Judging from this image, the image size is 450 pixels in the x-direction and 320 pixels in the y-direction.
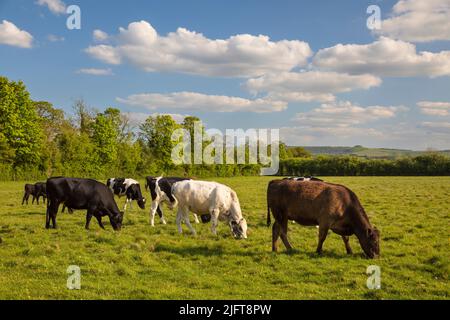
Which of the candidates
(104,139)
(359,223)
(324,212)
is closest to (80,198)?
(324,212)

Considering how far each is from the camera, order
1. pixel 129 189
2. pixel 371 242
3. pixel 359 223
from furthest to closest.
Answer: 1. pixel 129 189
2. pixel 359 223
3. pixel 371 242

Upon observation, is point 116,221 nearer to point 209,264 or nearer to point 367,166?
point 209,264

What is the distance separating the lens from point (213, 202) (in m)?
13.6

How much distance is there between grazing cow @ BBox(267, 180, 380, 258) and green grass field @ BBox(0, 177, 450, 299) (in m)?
0.57

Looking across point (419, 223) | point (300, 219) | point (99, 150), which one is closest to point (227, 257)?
point (300, 219)

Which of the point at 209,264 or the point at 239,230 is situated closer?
the point at 209,264

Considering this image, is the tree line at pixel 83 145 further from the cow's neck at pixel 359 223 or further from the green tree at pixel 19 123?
the cow's neck at pixel 359 223

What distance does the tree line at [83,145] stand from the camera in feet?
161

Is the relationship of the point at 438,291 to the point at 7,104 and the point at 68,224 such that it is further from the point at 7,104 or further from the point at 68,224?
the point at 7,104

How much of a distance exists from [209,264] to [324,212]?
135 inches

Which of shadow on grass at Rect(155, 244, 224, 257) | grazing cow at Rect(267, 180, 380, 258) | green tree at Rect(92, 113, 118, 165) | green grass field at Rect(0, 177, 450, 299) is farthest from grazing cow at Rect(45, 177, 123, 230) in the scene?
green tree at Rect(92, 113, 118, 165)

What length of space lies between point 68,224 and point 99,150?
4474 centimetres

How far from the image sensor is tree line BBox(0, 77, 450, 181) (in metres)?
48.9

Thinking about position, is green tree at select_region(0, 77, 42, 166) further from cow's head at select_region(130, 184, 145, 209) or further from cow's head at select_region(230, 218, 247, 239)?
cow's head at select_region(230, 218, 247, 239)
